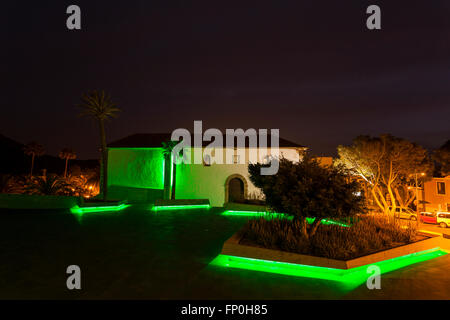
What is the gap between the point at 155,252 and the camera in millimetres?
7297

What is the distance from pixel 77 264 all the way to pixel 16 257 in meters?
1.89

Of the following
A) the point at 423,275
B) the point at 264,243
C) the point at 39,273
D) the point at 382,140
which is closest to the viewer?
the point at 39,273

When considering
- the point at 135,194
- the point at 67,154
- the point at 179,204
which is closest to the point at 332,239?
→ the point at 179,204

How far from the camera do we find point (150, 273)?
577cm

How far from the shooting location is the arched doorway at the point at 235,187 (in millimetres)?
21125

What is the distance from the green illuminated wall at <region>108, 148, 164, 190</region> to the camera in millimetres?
22516

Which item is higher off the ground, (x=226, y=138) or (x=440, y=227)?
(x=226, y=138)

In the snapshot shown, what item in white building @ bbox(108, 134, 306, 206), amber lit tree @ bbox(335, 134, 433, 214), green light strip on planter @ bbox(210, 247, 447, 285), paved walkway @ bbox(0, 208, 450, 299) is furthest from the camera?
amber lit tree @ bbox(335, 134, 433, 214)

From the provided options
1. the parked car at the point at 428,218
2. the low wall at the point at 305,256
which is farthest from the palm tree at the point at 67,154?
the parked car at the point at 428,218

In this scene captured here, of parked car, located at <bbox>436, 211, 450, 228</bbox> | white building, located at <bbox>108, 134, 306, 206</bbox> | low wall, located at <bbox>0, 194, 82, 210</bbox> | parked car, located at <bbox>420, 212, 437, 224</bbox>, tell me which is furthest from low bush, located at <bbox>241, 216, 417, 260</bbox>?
parked car, located at <bbox>420, 212, 437, 224</bbox>

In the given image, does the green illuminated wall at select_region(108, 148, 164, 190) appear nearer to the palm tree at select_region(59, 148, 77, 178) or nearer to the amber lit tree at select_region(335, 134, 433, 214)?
the amber lit tree at select_region(335, 134, 433, 214)

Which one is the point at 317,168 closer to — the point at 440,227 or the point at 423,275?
the point at 423,275

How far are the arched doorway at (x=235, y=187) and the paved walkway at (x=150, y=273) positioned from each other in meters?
11.3
